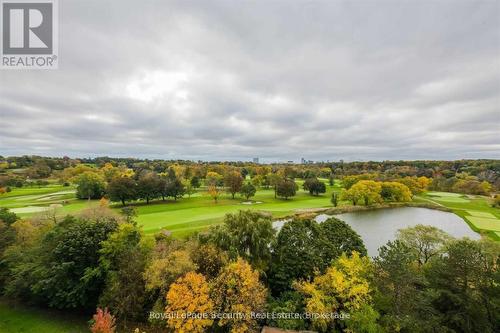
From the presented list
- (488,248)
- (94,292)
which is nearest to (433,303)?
(488,248)

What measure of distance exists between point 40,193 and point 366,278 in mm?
77656

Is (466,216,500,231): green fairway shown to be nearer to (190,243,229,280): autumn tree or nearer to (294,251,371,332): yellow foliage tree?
(294,251,371,332): yellow foliage tree

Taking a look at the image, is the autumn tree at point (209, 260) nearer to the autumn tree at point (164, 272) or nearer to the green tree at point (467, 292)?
the autumn tree at point (164, 272)

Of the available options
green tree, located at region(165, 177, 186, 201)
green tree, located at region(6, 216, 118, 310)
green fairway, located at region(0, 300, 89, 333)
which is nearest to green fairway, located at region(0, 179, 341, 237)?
green tree, located at region(165, 177, 186, 201)

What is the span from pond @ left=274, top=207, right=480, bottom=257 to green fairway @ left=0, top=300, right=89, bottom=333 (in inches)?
1041

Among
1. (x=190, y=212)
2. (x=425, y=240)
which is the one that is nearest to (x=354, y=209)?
(x=425, y=240)

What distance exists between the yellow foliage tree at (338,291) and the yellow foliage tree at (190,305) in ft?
20.6

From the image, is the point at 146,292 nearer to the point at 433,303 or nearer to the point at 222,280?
the point at 222,280

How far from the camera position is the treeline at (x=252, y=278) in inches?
562

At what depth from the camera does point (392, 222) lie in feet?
142

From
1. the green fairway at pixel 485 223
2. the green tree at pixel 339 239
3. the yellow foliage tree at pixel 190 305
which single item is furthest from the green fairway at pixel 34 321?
the green fairway at pixel 485 223

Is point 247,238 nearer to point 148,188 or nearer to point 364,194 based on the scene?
point 148,188

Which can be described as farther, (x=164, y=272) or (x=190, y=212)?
(x=190, y=212)

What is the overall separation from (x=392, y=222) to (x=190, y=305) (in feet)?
136
